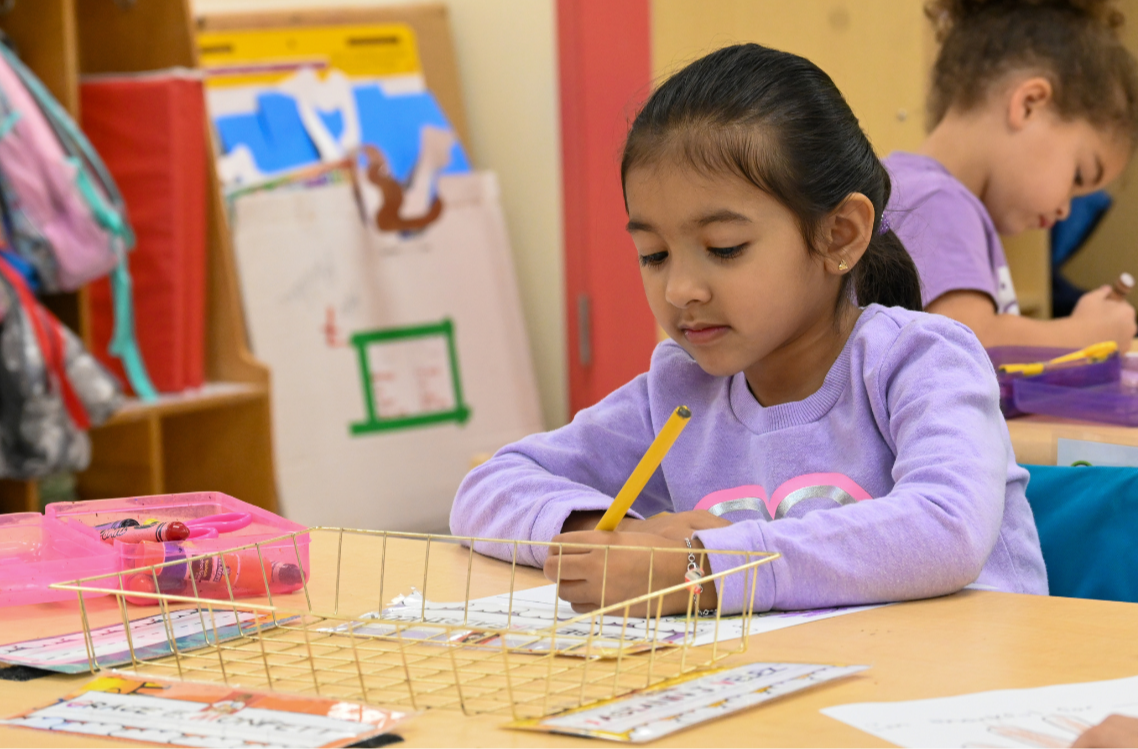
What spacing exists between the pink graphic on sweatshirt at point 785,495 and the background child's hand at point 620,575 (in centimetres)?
22

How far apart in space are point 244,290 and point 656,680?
8.10 ft

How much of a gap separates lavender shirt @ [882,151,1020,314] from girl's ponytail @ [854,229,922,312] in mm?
562

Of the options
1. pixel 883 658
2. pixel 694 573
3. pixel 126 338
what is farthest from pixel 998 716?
pixel 126 338

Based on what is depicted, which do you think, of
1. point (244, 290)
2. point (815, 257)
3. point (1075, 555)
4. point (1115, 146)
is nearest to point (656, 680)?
point (815, 257)

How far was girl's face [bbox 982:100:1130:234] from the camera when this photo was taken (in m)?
1.96

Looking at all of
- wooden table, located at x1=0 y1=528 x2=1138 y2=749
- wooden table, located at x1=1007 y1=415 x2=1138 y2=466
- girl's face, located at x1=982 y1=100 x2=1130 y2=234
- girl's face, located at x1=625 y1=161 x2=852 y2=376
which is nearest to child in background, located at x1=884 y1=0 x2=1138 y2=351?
girl's face, located at x1=982 y1=100 x2=1130 y2=234

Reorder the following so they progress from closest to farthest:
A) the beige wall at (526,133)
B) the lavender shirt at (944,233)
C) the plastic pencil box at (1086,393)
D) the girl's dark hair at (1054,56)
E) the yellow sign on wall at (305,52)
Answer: the plastic pencil box at (1086,393)
the lavender shirt at (944,233)
the girl's dark hair at (1054,56)
the yellow sign on wall at (305,52)
the beige wall at (526,133)

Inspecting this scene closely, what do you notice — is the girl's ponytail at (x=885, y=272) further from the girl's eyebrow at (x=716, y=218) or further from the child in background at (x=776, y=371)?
the girl's eyebrow at (x=716, y=218)

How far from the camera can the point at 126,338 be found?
99.3 inches

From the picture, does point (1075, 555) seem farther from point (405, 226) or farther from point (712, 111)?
point (405, 226)

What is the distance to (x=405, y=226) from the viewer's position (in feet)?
10.6

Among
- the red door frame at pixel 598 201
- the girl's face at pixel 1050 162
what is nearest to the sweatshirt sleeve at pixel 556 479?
the girl's face at pixel 1050 162

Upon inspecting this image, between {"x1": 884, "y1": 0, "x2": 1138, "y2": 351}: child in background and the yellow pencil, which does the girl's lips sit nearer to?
the yellow pencil

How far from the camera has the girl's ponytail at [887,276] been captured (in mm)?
1156
